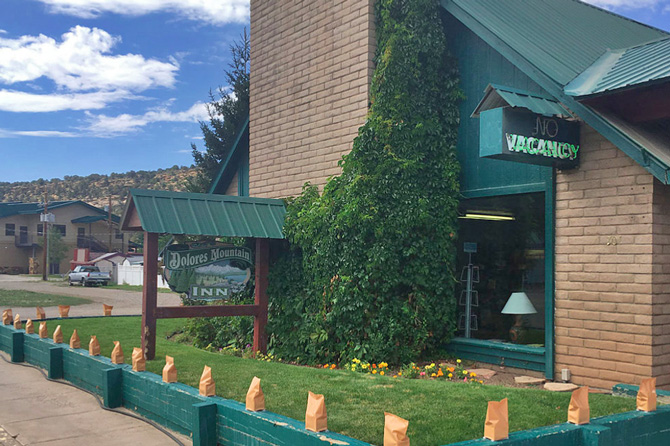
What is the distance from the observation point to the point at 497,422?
4984 millimetres

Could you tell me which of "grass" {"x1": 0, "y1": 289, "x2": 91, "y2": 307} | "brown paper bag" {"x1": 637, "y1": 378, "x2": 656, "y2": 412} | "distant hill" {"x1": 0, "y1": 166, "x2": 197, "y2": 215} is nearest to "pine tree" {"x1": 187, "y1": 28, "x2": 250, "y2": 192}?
"grass" {"x1": 0, "y1": 289, "x2": 91, "y2": 307}

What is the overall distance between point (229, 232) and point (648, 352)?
6591mm

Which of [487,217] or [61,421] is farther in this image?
[487,217]

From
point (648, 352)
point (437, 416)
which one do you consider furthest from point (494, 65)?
point (437, 416)

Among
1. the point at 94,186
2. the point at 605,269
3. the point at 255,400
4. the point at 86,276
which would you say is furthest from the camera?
the point at 94,186

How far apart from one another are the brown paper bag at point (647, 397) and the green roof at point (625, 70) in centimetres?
387

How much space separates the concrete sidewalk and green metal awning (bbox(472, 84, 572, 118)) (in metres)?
5.70

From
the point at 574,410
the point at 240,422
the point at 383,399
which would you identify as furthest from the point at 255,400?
the point at 574,410

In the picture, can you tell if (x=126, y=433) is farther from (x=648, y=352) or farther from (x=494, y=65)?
(x=494, y=65)

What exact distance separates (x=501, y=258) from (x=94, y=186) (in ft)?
341

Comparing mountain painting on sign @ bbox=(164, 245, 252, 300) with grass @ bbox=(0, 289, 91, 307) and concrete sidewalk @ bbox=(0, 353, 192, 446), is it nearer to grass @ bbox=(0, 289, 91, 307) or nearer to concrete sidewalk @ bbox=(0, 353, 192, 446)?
concrete sidewalk @ bbox=(0, 353, 192, 446)

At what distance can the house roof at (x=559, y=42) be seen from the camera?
8.30 m

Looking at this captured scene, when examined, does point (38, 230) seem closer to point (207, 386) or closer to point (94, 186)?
point (94, 186)

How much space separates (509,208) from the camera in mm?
12781
